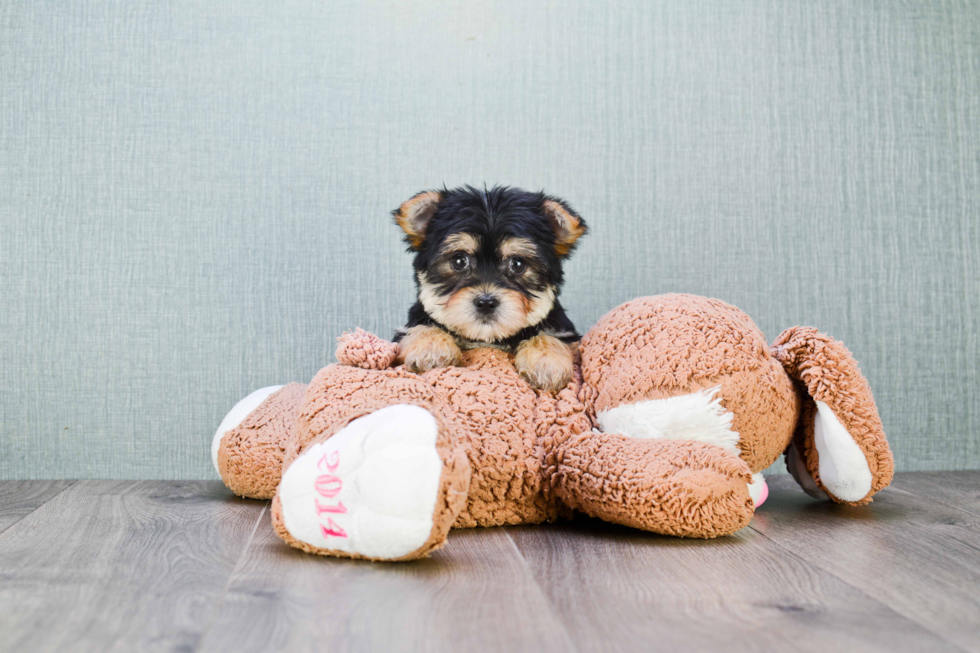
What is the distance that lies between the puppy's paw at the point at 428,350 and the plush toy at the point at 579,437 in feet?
0.10

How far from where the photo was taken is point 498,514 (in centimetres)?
154

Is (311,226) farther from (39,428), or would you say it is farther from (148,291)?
(39,428)

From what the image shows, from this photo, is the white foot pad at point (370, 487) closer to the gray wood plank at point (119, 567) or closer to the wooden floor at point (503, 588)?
the wooden floor at point (503, 588)

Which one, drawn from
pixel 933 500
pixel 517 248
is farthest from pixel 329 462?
pixel 933 500

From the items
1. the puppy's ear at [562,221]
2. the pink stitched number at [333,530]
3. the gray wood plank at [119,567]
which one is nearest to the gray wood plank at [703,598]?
the pink stitched number at [333,530]

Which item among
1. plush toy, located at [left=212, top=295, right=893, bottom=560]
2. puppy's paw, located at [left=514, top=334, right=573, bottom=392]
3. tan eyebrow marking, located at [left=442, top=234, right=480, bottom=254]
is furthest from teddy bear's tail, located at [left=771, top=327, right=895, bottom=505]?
tan eyebrow marking, located at [left=442, top=234, right=480, bottom=254]

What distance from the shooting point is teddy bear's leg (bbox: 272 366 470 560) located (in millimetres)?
1126

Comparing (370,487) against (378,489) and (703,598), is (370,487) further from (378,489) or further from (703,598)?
(703,598)

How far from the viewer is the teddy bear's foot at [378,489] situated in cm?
112

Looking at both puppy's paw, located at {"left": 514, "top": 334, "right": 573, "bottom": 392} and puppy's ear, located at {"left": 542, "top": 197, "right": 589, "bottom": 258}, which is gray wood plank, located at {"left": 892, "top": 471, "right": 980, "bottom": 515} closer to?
puppy's paw, located at {"left": 514, "top": 334, "right": 573, "bottom": 392}

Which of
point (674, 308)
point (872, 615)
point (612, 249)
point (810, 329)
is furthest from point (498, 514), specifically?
point (612, 249)

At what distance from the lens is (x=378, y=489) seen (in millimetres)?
1120

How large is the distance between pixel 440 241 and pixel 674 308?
21.5 inches

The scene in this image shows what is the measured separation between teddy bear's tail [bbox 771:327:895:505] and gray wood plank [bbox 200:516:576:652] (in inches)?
31.5
